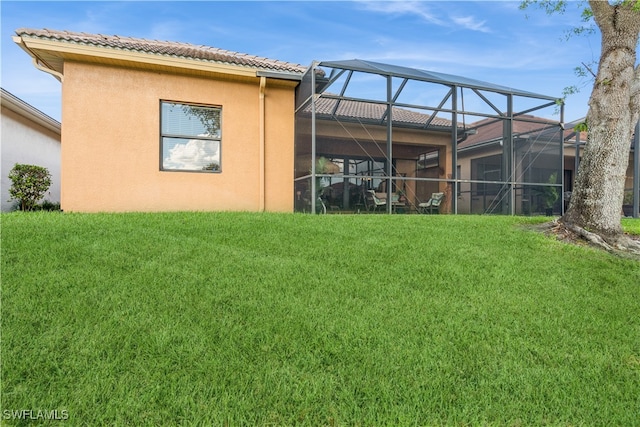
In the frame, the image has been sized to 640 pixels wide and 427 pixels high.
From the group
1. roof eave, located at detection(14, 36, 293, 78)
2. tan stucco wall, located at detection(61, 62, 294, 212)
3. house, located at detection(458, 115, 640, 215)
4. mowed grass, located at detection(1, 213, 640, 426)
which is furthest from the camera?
house, located at detection(458, 115, 640, 215)

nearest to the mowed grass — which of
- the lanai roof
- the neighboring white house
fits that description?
the lanai roof

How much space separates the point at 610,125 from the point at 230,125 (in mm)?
6737

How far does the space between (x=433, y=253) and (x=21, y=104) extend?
395 inches

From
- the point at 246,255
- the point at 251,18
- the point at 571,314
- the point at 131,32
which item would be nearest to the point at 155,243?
the point at 246,255

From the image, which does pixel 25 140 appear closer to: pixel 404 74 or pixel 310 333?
pixel 404 74

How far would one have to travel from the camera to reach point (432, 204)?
27.4 feet

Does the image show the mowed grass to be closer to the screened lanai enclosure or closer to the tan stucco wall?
the tan stucco wall

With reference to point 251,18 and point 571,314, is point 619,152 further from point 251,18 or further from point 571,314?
point 251,18

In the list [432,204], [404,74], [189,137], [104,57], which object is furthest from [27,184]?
[432,204]

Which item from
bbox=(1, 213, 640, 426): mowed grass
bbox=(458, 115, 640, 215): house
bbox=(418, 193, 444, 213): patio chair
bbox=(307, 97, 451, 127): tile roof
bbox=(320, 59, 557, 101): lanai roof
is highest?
bbox=(320, 59, 557, 101): lanai roof

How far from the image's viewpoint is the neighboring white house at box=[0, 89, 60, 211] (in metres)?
7.66

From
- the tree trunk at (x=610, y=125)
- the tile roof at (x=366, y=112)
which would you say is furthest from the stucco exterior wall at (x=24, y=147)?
the tree trunk at (x=610, y=125)

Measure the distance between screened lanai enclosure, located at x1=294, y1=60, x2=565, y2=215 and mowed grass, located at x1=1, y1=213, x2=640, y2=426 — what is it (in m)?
3.57

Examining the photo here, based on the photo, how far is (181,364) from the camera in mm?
1841
